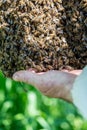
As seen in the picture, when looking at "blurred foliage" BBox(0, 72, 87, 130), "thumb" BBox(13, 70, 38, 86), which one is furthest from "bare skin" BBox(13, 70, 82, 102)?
"blurred foliage" BBox(0, 72, 87, 130)

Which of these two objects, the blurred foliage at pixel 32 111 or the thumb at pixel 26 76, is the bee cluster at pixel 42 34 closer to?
the thumb at pixel 26 76

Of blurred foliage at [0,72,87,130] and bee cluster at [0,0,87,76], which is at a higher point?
bee cluster at [0,0,87,76]

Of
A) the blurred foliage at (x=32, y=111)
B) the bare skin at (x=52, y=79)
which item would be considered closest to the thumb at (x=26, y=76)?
the bare skin at (x=52, y=79)

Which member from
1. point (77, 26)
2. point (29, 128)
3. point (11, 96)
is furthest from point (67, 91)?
point (11, 96)

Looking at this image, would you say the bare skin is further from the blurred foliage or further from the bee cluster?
the blurred foliage

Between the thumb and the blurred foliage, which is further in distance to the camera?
the blurred foliage

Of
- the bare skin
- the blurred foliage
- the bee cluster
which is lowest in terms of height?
the blurred foliage

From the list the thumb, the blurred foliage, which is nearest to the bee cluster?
the thumb

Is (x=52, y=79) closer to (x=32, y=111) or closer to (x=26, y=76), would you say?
(x=26, y=76)
